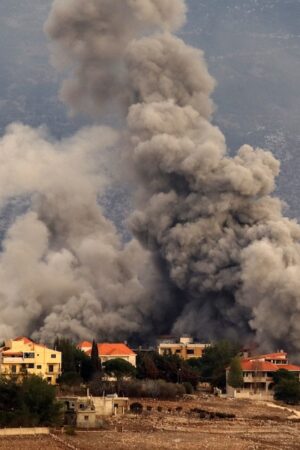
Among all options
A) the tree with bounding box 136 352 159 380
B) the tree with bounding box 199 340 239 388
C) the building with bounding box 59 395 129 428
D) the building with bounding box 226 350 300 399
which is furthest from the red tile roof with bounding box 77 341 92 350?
the building with bounding box 59 395 129 428

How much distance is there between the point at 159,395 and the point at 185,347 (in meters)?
18.5

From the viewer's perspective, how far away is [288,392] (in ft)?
265

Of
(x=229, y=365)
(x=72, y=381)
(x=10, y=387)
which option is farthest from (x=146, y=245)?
(x=10, y=387)

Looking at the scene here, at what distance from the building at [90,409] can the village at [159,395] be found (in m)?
0.05

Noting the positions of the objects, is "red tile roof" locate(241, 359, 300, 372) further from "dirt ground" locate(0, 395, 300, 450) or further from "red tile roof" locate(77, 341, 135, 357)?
"dirt ground" locate(0, 395, 300, 450)

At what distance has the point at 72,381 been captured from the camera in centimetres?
7719

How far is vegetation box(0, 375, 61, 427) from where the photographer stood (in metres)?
61.3

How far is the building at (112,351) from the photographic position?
88812 millimetres

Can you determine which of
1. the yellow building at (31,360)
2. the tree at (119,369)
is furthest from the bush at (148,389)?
the yellow building at (31,360)

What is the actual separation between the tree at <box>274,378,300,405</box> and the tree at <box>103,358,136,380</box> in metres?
8.95

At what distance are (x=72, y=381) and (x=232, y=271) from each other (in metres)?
17.6

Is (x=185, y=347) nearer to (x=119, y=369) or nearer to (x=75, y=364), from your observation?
(x=119, y=369)

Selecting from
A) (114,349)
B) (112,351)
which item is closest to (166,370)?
(112,351)

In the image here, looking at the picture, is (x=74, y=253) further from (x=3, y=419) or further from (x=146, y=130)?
(x=3, y=419)
